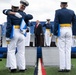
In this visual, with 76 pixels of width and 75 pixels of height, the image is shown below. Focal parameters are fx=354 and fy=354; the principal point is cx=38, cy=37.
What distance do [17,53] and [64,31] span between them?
4.25 feet

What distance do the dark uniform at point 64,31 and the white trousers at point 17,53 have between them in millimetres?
907

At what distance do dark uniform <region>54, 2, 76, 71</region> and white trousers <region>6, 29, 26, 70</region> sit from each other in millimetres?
907

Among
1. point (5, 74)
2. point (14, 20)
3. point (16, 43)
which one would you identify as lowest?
point (5, 74)

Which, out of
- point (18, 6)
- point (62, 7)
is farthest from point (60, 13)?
point (18, 6)

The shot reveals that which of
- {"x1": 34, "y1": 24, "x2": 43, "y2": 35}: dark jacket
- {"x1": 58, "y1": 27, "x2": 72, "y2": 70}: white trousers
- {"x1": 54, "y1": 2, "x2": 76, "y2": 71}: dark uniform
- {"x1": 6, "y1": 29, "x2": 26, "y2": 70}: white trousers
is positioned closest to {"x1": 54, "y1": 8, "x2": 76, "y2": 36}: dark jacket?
{"x1": 54, "y1": 2, "x2": 76, "y2": 71}: dark uniform

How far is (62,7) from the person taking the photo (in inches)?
349

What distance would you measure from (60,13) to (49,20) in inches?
446

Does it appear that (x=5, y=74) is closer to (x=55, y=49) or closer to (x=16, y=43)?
(x=16, y=43)

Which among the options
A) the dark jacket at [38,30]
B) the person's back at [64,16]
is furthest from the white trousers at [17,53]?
the dark jacket at [38,30]

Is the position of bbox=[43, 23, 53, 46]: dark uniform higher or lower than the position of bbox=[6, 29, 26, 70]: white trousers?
higher

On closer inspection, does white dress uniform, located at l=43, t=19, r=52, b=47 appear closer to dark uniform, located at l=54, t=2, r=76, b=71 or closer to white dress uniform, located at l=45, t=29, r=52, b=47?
white dress uniform, located at l=45, t=29, r=52, b=47

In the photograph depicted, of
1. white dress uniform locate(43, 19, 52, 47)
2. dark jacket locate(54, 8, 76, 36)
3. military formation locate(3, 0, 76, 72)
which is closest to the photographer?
military formation locate(3, 0, 76, 72)

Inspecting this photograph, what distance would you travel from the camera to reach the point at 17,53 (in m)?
8.87

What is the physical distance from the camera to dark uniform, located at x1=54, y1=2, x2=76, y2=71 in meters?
8.80
